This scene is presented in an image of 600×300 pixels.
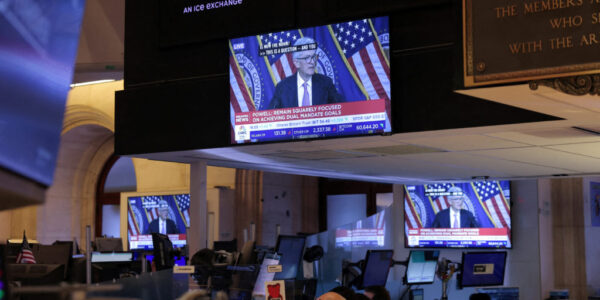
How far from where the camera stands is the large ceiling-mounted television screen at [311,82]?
596cm

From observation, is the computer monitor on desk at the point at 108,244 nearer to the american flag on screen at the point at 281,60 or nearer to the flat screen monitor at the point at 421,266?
the flat screen monitor at the point at 421,266

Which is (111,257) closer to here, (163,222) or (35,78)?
(163,222)

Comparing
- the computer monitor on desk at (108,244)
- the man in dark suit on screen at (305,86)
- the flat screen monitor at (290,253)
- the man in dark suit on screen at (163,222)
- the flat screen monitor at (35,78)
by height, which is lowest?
the computer monitor on desk at (108,244)

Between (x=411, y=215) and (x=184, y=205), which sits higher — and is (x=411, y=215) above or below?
below

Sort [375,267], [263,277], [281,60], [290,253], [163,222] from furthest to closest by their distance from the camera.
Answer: [163,222], [375,267], [290,253], [281,60], [263,277]

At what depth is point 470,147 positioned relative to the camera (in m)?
6.75

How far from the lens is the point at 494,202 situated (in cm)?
1059

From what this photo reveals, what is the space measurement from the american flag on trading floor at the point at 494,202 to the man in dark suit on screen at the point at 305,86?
5.11m

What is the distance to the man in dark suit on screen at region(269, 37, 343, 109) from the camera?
6.15 m

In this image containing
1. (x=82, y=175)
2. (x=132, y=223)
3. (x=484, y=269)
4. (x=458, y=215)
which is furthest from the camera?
(x=82, y=175)

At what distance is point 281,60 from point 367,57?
78 centimetres

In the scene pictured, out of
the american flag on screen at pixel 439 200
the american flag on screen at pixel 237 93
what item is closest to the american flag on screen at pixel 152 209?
the american flag on screen at pixel 439 200

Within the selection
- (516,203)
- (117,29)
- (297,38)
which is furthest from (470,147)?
(117,29)

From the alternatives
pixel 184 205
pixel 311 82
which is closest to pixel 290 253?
pixel 311 82
